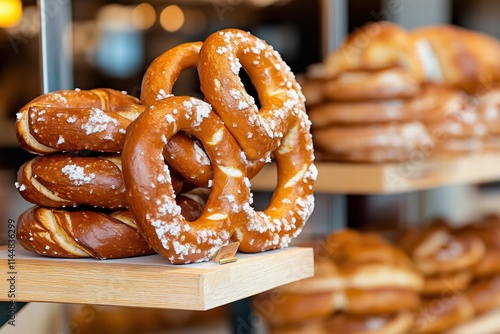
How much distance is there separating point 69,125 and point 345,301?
4.29 ft

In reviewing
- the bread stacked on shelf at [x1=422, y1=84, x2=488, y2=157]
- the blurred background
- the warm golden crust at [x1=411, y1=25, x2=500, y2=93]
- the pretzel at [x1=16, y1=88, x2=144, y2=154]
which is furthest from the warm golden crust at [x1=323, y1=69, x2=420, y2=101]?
the pretzel at [x1=16, y1=88, x2=144, y2=154]

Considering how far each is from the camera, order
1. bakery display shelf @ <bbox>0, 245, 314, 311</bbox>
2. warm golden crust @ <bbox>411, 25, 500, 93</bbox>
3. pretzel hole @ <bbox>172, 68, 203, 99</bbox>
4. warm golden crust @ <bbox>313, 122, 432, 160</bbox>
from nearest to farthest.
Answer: bakery display shelf @ <bbox>0, 245, 314, 311</bbox> → warm golden crust @ <bbox>313, 122, 432, 160</bbox> → warm golden crust @ <bbox>411, 25, 500, 93</bbox> → pretzel hole @ <bbox>172, 68, 203, 99</bbox>

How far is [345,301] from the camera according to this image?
2.16m

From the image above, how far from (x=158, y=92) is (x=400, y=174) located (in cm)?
105


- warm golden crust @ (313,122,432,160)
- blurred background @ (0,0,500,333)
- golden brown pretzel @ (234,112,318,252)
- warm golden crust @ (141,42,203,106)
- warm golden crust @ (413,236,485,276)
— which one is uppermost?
warm golden crust @ (141,42,203,106)

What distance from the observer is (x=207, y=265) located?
1.02 meters

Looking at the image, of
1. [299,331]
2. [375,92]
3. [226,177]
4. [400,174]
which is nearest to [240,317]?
[299,331]

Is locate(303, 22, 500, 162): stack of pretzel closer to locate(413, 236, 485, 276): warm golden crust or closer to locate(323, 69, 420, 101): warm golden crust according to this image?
locate(323, 69, 420, 101): warm golden crust

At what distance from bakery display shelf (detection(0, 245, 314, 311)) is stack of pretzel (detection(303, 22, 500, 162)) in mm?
1115

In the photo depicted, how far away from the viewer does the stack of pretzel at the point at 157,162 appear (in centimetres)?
99

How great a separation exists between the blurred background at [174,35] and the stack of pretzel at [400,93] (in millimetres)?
611

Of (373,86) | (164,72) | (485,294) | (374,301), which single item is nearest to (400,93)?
(373,86)

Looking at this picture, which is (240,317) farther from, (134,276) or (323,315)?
(134,276)

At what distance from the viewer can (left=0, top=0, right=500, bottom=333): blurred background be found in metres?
3.57
